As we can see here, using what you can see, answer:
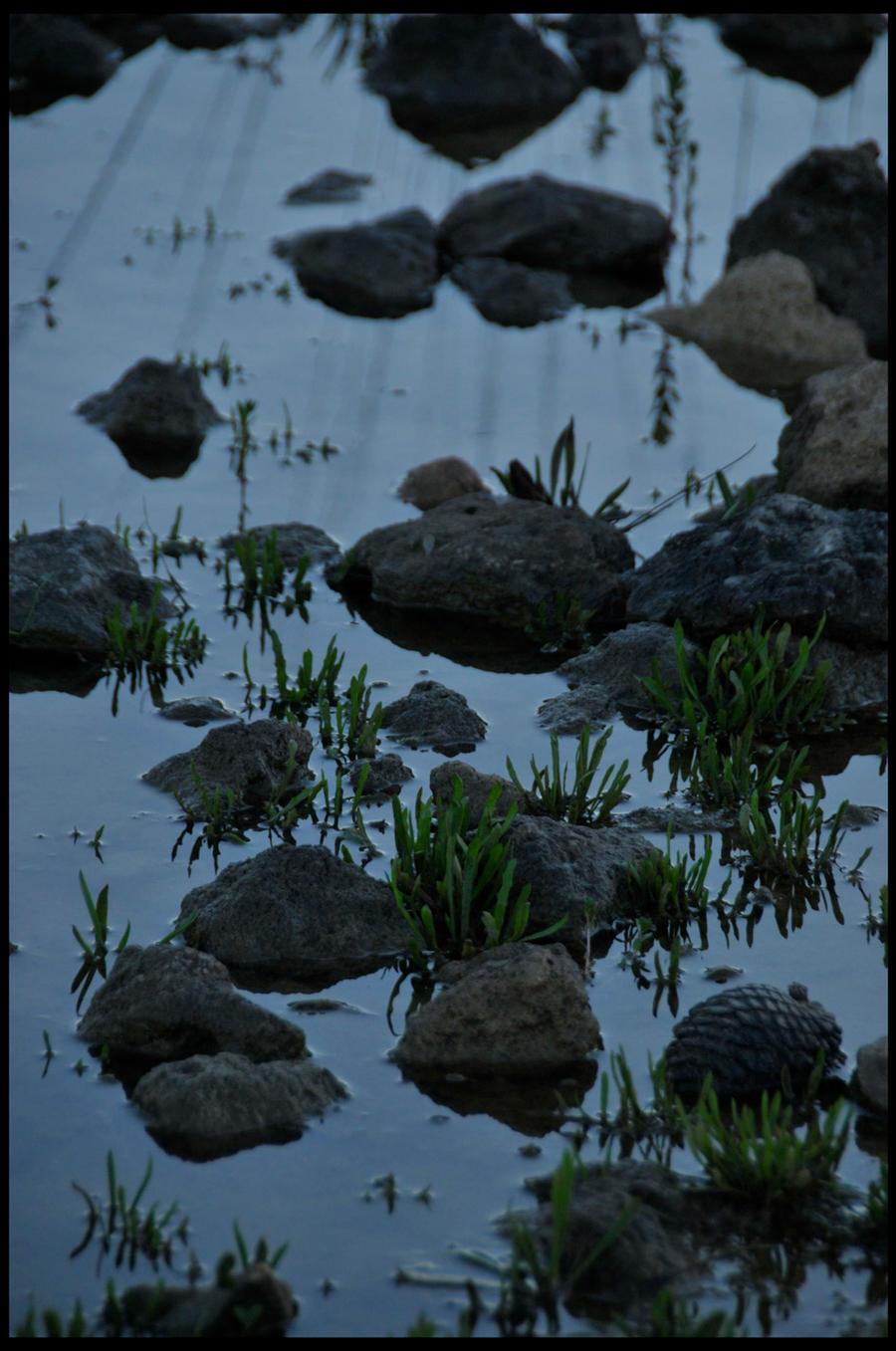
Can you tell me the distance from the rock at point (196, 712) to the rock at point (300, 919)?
166 cm

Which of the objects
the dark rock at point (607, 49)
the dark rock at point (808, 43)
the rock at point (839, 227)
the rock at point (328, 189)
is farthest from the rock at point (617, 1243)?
the dark rock at point (808, 43)

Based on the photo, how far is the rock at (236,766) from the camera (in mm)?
5891

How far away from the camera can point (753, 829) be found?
5.66m

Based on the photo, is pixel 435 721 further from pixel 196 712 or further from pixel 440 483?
pixel 440 483

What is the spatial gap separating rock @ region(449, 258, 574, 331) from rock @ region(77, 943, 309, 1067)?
8.45 m

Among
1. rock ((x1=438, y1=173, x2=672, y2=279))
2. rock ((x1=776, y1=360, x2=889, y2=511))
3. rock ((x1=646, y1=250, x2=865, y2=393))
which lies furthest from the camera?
rock ((x1=438, y1=173, x2=672, y2=279))

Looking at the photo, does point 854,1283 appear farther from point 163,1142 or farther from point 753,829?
point 753,829

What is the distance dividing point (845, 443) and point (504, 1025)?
4580 mm

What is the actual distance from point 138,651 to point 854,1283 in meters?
4.48

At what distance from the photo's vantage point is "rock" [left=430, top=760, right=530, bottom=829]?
5602 mm

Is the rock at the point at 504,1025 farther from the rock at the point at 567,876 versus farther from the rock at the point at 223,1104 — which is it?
the rock at the point at 567,876

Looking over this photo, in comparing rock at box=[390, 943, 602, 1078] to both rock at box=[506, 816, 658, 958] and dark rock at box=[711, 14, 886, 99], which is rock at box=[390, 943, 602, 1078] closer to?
rock at box=[506, 816, 658, 958]

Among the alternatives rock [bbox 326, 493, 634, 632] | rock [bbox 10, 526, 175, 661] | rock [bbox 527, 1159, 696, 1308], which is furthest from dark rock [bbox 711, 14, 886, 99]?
rock [bbox 527, 1159, 696, 1308]

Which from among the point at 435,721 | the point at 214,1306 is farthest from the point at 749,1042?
the point at 435,721
